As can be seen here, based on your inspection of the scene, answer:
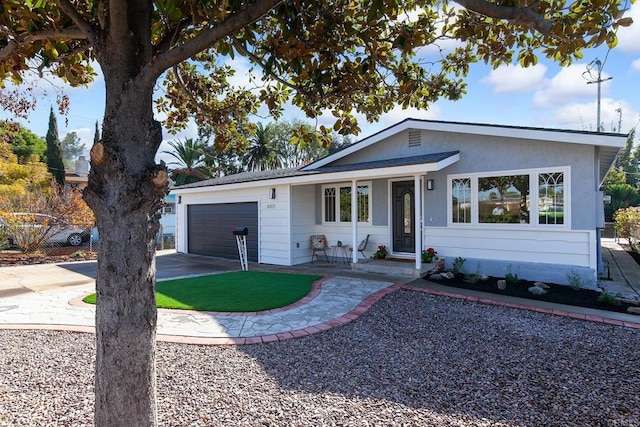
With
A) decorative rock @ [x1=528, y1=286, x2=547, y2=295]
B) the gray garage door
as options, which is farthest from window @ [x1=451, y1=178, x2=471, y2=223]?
the gray garage door

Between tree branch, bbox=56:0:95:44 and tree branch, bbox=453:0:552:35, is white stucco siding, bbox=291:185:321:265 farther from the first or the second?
tree branch, bbox=453:0:552:35

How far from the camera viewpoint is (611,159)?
31.2 ft

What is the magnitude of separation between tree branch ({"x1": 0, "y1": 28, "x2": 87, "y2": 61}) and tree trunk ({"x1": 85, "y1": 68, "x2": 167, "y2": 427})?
70 centimetres

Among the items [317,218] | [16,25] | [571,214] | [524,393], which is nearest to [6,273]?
[317,218]

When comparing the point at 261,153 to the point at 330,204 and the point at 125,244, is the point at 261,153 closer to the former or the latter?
the point at 330,204

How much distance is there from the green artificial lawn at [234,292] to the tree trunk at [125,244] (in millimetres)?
4634

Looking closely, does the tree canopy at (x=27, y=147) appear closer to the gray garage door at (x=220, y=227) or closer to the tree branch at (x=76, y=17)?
the gray garage door at (x=220, y=227)

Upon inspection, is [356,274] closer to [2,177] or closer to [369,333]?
[369,333]

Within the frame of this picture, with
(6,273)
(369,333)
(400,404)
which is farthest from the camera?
(6,273)

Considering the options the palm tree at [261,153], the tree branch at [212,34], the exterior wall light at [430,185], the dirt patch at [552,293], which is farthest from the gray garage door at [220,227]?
the palm tree at [261,153]

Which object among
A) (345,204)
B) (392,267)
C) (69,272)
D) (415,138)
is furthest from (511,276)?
(69,272)

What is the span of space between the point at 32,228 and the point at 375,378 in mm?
15377

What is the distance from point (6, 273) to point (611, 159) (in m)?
17.0

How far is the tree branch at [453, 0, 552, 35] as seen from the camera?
226 centimetres
